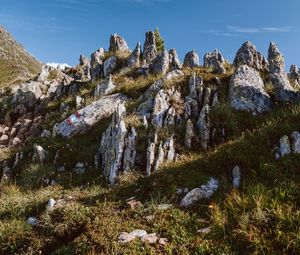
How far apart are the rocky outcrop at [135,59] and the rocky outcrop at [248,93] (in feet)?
39.6

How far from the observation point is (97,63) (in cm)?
3109

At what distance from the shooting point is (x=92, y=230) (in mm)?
9414

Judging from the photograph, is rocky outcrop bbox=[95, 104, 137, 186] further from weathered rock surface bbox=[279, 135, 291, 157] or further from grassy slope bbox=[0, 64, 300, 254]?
weathered rock surface bbox=[279, 135, 291, 157]

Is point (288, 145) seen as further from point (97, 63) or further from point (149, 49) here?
point (97, 63)

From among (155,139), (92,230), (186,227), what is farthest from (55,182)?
(186,227)

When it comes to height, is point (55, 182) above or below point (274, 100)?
below

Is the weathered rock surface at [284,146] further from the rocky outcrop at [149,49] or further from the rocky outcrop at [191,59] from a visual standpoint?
the rocky outcrop at [149,49]

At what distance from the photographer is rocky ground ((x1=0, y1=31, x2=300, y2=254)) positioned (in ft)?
28.9

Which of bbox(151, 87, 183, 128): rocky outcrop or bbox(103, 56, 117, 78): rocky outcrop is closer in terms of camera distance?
bbox(151, 87, 183, 128): rocky outcrop

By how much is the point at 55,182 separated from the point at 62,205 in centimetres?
424

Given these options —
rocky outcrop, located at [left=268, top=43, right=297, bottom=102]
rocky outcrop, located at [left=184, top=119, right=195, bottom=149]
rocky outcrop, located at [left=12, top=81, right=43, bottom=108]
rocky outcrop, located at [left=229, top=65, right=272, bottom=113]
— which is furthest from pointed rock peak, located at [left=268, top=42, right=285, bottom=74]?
rocky outcrop, located at [left=12, top=81, right=43, bottom=108]

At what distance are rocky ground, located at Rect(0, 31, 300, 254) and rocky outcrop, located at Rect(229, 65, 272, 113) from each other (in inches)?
2.7

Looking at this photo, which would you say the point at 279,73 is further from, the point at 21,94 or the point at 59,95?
the point at 21,94

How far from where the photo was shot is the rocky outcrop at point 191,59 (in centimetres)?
2639
